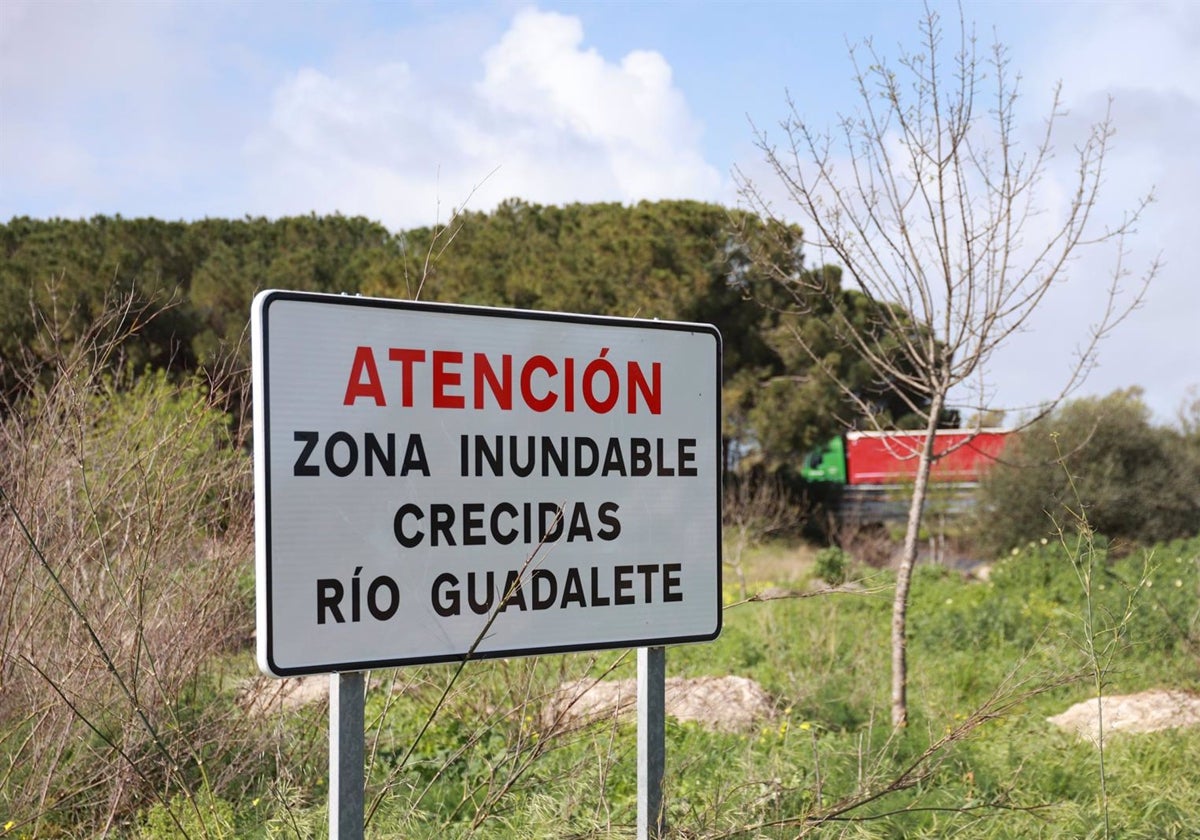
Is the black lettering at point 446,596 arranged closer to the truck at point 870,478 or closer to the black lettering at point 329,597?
the black lettering at point 329,597

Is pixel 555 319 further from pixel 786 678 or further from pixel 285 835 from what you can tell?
pixel 786 678

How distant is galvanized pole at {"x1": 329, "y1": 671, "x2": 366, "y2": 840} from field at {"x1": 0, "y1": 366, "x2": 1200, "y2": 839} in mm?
684

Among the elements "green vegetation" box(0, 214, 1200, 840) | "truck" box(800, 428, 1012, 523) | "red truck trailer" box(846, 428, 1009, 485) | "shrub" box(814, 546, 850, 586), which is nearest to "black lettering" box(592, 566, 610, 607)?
"green vegetation" box(0, 214, 1200, 840)

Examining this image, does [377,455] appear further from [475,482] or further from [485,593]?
[485,593]

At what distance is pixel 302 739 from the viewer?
15.7 ft

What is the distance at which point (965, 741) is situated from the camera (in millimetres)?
5031

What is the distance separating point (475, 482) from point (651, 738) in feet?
2.74

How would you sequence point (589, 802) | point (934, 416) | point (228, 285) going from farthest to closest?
point (228, 285), point (934, 416), point (589, 802)

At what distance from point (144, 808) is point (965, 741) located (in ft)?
10.9

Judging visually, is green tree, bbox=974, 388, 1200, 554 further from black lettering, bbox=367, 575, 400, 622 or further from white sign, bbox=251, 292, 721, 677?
black lettering, bbox=367, 575, 400, 622

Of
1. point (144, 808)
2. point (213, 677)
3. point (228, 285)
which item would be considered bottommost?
point (144, 808)

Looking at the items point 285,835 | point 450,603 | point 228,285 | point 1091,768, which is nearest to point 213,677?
point 285,835

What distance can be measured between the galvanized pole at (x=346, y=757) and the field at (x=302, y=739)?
68 cm

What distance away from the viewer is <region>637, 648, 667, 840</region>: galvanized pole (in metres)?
2.98
